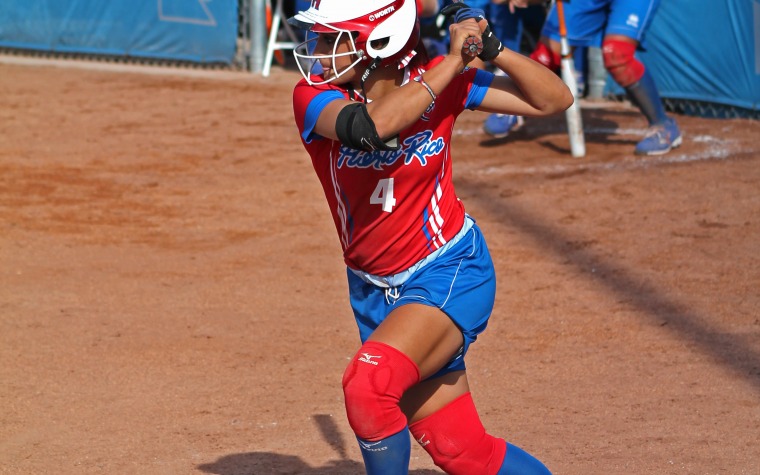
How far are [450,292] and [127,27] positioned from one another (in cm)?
1181

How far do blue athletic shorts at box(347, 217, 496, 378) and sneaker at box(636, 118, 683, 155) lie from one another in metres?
5.90

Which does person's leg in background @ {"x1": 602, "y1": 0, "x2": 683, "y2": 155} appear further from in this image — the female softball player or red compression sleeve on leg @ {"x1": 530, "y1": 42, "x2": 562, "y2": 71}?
the female softball player

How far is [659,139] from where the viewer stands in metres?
9.12

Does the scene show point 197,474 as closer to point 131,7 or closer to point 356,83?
point 356,83

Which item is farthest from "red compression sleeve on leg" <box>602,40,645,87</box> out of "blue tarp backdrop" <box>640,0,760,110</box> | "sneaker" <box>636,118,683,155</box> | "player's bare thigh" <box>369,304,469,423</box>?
"player's bare thigh" <box>369,304,469,423</box>

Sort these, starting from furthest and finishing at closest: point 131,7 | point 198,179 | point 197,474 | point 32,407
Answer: point 131,7, point 198,179, point 32,407, point 197,474

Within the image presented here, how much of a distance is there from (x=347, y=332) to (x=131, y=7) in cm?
938

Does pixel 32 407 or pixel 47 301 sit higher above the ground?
pixel 32 407

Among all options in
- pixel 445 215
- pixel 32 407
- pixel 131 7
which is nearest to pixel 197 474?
pixel 32 407

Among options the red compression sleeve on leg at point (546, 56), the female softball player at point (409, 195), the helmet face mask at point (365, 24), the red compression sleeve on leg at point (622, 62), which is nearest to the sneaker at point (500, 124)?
the red compression sleeve on leg at point (546, 56)

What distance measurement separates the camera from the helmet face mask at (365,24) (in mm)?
3254

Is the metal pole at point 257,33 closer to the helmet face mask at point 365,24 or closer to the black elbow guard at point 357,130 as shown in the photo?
the helmet face mask at point 365,24

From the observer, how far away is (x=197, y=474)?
424cm

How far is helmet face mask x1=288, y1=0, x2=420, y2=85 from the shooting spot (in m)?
3.25
